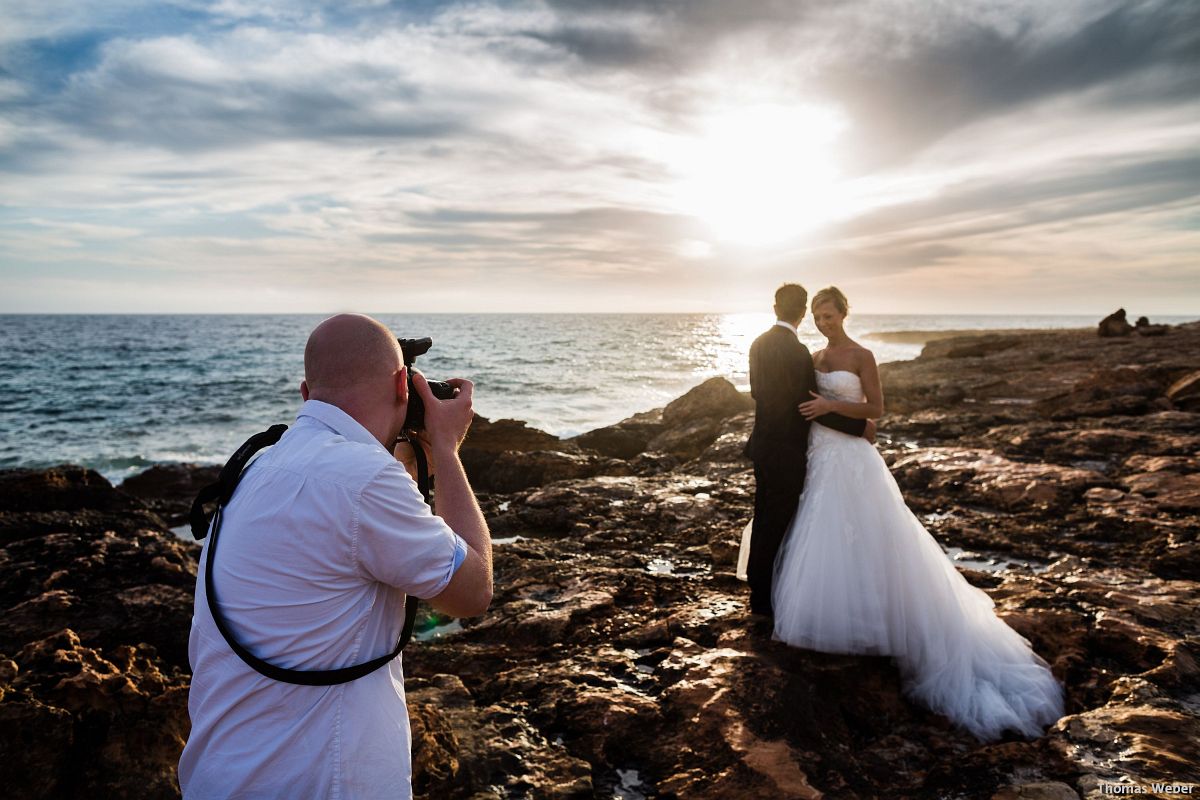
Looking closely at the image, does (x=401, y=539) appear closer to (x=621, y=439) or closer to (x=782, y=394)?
(x=782, y=394)

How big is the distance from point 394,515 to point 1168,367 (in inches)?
656

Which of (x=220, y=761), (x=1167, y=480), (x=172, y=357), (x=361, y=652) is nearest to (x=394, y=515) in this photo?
(x=361, y=652)

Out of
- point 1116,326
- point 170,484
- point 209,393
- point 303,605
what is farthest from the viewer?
point 209,393

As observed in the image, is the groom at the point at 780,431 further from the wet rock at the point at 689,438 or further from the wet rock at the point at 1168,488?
the wet rock at the point at 689,438

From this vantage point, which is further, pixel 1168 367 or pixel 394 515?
pixel 1168 367

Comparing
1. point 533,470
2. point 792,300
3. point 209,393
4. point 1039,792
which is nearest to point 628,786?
point 1039,792

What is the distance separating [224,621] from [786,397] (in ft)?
13.7

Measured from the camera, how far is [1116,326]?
91.5 feet

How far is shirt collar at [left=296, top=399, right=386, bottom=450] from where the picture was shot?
1.77 metres

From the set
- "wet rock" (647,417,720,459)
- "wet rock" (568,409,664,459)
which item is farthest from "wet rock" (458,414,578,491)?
"wet rock" (647,417,720,459)

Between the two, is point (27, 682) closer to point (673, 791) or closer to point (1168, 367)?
point (673, 791)

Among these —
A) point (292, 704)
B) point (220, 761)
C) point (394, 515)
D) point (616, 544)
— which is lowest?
point (616, 544)

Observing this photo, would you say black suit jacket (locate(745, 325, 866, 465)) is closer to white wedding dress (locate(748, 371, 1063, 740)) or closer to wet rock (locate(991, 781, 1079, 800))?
white wedding dress (locate(748, 371, 1063, 740))

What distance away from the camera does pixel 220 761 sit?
1.64 metres
